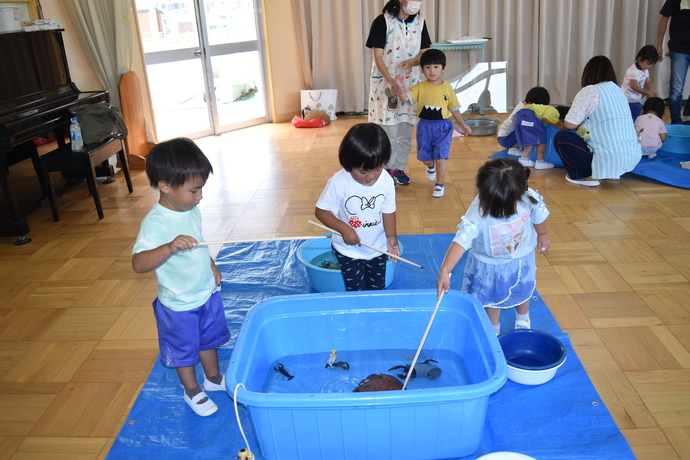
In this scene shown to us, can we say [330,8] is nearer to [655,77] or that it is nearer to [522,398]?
[655,77]

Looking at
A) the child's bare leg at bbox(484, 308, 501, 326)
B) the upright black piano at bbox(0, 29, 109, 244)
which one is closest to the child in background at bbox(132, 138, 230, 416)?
the child's bare leg at bbox(484, 308, 501, 326)

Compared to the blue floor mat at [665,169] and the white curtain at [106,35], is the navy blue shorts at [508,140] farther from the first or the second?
the white curtain at [106,35]

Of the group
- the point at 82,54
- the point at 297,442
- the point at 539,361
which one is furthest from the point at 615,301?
the point at 82,54

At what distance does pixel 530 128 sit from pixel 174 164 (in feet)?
10.0

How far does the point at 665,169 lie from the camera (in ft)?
12.1

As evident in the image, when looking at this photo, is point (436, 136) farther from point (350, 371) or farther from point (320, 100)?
point (320, 100)

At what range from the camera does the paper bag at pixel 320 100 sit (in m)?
5.88

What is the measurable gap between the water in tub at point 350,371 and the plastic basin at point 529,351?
16 cm

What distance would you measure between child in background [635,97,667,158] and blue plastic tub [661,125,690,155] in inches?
4.1

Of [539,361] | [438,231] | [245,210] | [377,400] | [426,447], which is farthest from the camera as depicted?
[245,210]

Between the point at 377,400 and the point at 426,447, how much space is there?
0.24 metres

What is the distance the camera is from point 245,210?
353 cm

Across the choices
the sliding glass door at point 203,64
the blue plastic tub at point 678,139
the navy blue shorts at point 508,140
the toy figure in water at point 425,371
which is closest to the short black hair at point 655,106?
the blue plastic tub at point 678,139

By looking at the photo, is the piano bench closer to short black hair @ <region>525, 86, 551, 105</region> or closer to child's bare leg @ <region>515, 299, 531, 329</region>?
child's bare leg @ <region>515, 299, 531, 329</region>
